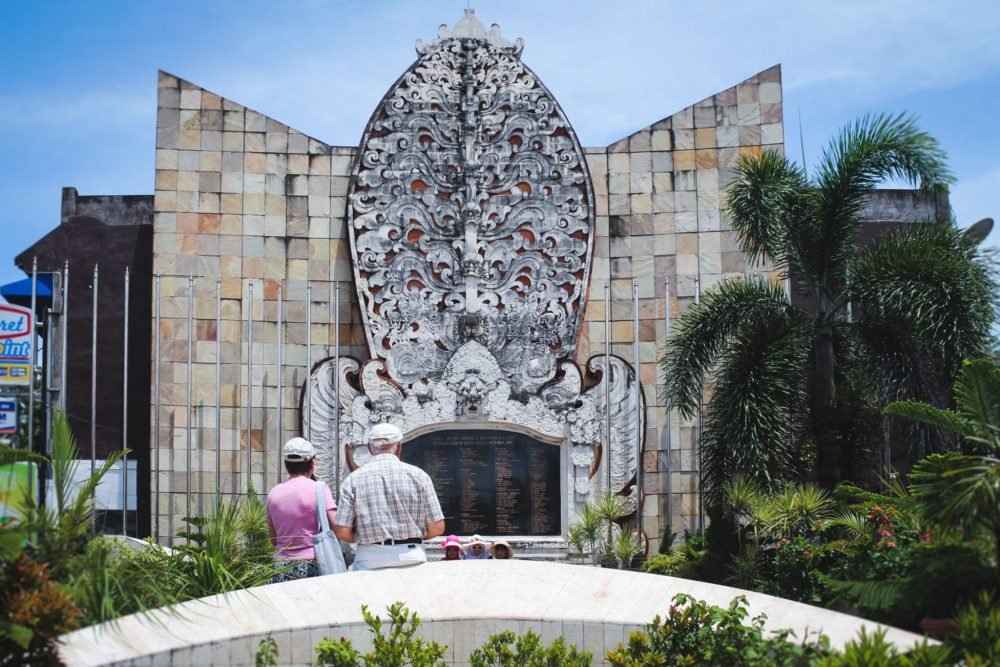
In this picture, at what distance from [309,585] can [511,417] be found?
7228 millimetres

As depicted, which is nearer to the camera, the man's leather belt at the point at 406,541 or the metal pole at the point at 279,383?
the man's leather belt at the point at 406,541

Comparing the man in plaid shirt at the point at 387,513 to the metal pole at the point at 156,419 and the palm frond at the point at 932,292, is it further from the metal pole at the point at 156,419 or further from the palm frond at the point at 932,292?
the metal pole at the point at 156,419

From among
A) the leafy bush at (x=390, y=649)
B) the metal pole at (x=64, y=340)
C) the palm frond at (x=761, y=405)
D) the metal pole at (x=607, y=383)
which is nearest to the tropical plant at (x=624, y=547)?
Result: the metal pole at (x=607, y=383)

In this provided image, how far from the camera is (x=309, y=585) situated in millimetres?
7816

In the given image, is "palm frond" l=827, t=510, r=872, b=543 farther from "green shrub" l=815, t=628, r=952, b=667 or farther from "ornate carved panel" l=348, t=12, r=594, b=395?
"ornate carved panel" l=348, t=12, r=594, b=395

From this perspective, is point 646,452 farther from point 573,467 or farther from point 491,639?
point 491,639

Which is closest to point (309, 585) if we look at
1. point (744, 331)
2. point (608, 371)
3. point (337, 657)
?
point (337, 657)

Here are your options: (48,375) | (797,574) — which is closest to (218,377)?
(48,375)

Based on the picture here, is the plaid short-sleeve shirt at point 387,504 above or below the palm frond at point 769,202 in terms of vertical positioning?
below

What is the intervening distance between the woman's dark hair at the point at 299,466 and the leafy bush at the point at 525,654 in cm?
194

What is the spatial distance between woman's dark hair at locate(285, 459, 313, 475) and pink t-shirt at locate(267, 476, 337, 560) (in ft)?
0.20

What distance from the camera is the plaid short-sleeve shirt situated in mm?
8211

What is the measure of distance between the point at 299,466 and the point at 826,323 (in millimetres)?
6863

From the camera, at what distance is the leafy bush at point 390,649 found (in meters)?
7.18
